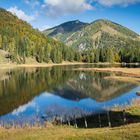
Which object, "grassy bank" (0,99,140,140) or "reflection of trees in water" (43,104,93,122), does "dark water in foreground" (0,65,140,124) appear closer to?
"reflection of trees in water" (43,104,93,122)

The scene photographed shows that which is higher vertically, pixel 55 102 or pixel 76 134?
pixel 76 134

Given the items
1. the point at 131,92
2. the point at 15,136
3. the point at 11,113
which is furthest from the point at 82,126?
the point at 131,92

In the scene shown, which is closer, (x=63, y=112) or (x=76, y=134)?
(x=76, y=134)

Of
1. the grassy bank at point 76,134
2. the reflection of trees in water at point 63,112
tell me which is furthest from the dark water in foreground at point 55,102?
the grassy bank at point 76,134

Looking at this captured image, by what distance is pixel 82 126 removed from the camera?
150 feet

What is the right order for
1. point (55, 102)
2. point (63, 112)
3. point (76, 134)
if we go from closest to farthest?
point (76, 134) < point (63, 112) < point (55, 102)

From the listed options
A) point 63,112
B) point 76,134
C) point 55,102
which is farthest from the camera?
point 55,102

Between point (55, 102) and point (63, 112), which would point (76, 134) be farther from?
point (55, 102)

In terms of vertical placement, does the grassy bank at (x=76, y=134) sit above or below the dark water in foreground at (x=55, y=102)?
above

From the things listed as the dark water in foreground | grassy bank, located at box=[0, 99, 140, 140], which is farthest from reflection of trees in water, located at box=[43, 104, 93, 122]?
grassy bank, located at box=[0, 99, 140, 140]

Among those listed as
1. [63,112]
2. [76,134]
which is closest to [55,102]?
[63,112]

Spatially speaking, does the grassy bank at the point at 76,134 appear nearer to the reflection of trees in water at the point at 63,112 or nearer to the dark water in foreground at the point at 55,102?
the reflection of trees in water at the point at 63,112

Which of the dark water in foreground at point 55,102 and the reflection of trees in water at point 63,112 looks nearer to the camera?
the reflection of trees in water at point 63,112

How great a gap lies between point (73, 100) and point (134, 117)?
3080 centimetres
